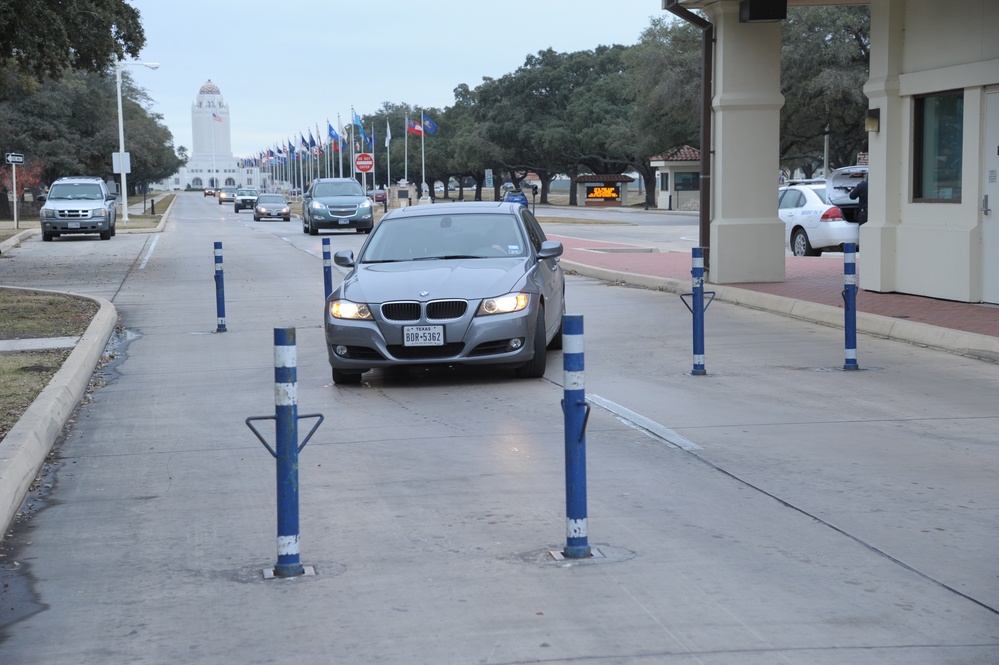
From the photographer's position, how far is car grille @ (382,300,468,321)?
10.4 meters

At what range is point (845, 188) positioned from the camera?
25.4 meters

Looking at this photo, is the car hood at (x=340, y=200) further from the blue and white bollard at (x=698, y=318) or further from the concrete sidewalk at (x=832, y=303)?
the blue and white bollard at (x=698, y=318)

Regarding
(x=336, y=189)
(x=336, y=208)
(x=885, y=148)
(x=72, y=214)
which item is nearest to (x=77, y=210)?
(x=72, y=214)

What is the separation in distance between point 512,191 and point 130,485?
43.4 m

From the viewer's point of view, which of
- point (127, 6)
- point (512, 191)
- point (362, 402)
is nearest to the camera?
point (362, 402)

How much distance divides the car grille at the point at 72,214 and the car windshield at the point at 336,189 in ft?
22.7

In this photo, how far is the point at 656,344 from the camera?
13445mm

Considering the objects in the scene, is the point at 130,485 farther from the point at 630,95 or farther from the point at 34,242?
the point at 630,95

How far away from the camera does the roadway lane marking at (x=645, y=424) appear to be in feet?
27.0

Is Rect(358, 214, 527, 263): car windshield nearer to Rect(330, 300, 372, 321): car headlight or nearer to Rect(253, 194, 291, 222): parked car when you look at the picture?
Rect(330, 300, 372, 321): car headlight

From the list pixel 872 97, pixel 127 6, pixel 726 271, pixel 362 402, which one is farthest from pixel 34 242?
pixel 362 402

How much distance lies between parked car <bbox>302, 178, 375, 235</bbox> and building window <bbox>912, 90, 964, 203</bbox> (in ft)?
79.5

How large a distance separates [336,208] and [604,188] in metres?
47.9

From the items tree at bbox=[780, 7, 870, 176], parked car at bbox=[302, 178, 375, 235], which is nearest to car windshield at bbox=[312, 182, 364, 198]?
parked car at bbox=[302, 178, 375, 235]
